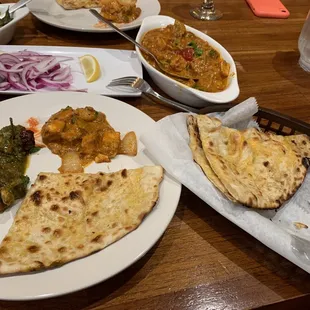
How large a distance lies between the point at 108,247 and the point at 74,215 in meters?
0.25

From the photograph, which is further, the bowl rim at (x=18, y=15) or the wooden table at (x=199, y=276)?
the bowl rim at (x=18, y=15)

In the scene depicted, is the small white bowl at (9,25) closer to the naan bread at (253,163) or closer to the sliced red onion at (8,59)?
the sliced red onion at (8,59)

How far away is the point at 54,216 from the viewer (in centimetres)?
166

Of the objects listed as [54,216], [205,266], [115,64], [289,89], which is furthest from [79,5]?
[205,266]

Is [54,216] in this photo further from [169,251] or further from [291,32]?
[291,32]

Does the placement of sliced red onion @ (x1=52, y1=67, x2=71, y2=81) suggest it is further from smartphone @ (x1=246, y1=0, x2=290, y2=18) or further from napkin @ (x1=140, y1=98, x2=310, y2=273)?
smartphone @ (x1=246, y1=0, x2=290, y2=18)

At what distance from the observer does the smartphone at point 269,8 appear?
3717 mm

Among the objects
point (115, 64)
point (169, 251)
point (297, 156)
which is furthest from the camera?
point (115, 64)

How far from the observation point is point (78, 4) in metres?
3.22

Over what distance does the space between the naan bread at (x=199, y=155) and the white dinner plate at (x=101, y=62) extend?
693mm

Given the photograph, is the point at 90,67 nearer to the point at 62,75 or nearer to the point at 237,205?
the point at 62,75

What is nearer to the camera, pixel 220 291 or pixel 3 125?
pixel 220 291

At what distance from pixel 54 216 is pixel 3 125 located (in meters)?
0.70

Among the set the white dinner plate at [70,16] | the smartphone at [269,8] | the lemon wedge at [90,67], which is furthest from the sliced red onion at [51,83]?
the smartphone at [269,8]
